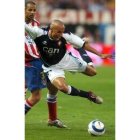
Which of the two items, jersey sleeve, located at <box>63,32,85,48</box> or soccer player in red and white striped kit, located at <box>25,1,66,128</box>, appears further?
soccer player in red and white striped kit, located at <box>25,1,66,128</box>

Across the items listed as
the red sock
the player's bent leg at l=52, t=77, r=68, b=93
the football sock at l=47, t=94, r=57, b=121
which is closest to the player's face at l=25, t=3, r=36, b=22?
the player's bent leg at l=52, t=77, r=68, b=93

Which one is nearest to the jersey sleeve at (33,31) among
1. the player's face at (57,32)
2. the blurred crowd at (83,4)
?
the player's face at (57,32)

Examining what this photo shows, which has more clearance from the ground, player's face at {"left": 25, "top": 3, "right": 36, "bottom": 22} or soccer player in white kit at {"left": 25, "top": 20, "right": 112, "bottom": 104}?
player's face at {"left": 25, "top": 3, "right": 36, "bottom": 22}

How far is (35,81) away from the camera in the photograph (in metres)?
8.73

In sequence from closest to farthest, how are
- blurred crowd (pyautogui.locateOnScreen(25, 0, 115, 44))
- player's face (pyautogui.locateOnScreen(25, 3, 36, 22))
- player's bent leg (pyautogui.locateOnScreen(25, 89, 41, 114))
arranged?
player's face (pyautogui.locateOnScreen(25, 3, 36, 22))
player's bent leg (pyautogui.locateOnScreen(25, 89, 41, 114))
blurred crowd (pyautogui.locateOnScreen(25, 0, 115, 44))

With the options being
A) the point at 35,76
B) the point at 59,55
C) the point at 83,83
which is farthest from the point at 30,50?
the point at 83,83

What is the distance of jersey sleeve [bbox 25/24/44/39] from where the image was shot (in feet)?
26.9

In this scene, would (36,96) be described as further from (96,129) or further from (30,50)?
(96,129)

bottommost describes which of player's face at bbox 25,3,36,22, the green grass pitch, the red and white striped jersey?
the green grass pitch

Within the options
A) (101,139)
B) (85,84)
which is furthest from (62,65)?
(85,84)

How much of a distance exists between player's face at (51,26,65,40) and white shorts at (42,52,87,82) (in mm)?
427

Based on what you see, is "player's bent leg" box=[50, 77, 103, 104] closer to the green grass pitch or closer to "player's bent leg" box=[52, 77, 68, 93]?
"player's bent leg" box=[52, 77, 68, 93]

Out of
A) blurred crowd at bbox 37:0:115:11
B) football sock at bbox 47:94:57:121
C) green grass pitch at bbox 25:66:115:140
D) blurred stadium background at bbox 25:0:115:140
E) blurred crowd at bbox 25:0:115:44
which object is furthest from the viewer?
blurred crowd at bbox 37:0:115:11
